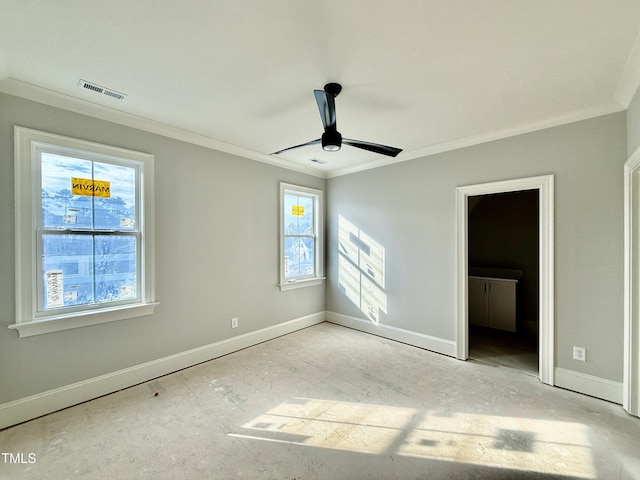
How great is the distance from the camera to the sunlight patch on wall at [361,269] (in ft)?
13.7

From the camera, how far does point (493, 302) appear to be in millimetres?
4340

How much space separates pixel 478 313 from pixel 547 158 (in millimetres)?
2695

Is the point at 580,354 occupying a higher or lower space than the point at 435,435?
higher

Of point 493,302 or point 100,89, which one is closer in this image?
point 100,89

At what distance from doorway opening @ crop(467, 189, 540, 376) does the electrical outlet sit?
110cm

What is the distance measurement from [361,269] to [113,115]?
11.8 ft

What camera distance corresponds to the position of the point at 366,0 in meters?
1.41

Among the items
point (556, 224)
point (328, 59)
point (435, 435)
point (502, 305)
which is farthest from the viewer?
point (502, 305)

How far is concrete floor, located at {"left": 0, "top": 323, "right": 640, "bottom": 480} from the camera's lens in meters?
1.73

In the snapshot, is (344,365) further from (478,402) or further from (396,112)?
(396,112)

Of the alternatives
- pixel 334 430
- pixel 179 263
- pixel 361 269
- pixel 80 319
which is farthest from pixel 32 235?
pixel 361 269

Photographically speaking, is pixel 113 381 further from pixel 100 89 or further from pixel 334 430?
pixel 100 89

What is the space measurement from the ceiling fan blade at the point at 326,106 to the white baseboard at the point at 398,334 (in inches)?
116

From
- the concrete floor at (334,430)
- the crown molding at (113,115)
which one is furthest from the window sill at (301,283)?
the crown molding at (113,115)
